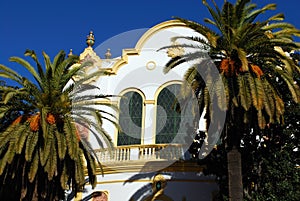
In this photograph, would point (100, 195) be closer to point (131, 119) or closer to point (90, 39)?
point (131, 119)

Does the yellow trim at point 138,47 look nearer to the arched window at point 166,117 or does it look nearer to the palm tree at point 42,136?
the arched window at point 166,117

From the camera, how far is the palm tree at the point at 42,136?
59.4 feet

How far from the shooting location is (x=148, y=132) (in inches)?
1025

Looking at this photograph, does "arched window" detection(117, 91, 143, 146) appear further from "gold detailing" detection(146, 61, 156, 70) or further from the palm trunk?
the palm trunk

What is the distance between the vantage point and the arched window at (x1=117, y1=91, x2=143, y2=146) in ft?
86.2

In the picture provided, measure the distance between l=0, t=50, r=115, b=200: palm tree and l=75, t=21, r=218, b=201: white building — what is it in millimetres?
3672

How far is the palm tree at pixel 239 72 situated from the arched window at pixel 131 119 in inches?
340

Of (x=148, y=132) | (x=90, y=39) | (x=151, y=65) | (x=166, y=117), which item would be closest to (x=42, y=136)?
(x=148, y=132)

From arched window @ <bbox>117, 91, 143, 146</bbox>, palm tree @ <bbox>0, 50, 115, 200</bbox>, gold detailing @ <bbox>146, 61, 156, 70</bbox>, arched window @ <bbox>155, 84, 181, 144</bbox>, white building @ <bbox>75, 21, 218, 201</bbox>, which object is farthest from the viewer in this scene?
gold detailing @ <bbox>146, 61, 156, 70</bbox>

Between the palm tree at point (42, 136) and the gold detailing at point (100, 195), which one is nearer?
the palm tree at point (42, 136)

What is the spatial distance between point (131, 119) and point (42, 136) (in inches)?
342

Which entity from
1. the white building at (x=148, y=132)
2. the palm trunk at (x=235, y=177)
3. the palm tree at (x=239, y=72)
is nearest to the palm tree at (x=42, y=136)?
the white building at (x=148, y=132)

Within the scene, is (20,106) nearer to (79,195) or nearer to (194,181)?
(79,195)

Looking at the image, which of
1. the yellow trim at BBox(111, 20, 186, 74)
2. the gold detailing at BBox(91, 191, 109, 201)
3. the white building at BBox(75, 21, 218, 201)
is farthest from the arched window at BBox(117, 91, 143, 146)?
the gold detailing at BBox(91, 191, 109, 201)
